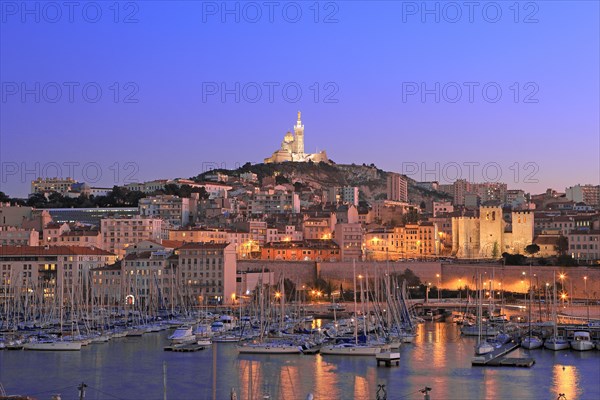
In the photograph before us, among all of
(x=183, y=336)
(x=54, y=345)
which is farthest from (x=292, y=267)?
(x=54, y=345)

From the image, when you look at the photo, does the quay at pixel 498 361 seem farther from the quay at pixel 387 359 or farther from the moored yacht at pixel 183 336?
the moored yacht at pixel 183 336

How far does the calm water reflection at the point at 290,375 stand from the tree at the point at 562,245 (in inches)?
930

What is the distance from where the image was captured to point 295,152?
100250mm

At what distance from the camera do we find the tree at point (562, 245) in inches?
2094

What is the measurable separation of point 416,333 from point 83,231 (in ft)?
83.2

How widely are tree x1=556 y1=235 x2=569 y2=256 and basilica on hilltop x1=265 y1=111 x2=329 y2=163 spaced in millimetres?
46422

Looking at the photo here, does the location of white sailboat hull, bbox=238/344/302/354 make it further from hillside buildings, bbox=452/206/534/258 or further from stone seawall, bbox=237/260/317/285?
hillside buildings, bbox=452/206/534/258

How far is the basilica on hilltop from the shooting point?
9862cm

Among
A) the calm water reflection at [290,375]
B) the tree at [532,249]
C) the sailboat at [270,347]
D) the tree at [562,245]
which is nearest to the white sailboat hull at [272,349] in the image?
the sailboat at [270,347]

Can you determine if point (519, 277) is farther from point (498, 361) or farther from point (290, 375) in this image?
point (290, 375)

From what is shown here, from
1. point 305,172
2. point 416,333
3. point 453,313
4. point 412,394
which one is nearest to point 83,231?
point 453,313

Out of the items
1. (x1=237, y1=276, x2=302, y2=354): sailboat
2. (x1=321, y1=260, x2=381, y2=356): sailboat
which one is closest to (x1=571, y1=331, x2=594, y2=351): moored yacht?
(x1=321, y1=260, x2=381, y2=356): sailboat

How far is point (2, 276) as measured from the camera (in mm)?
46062

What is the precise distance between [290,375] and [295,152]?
248 feet
